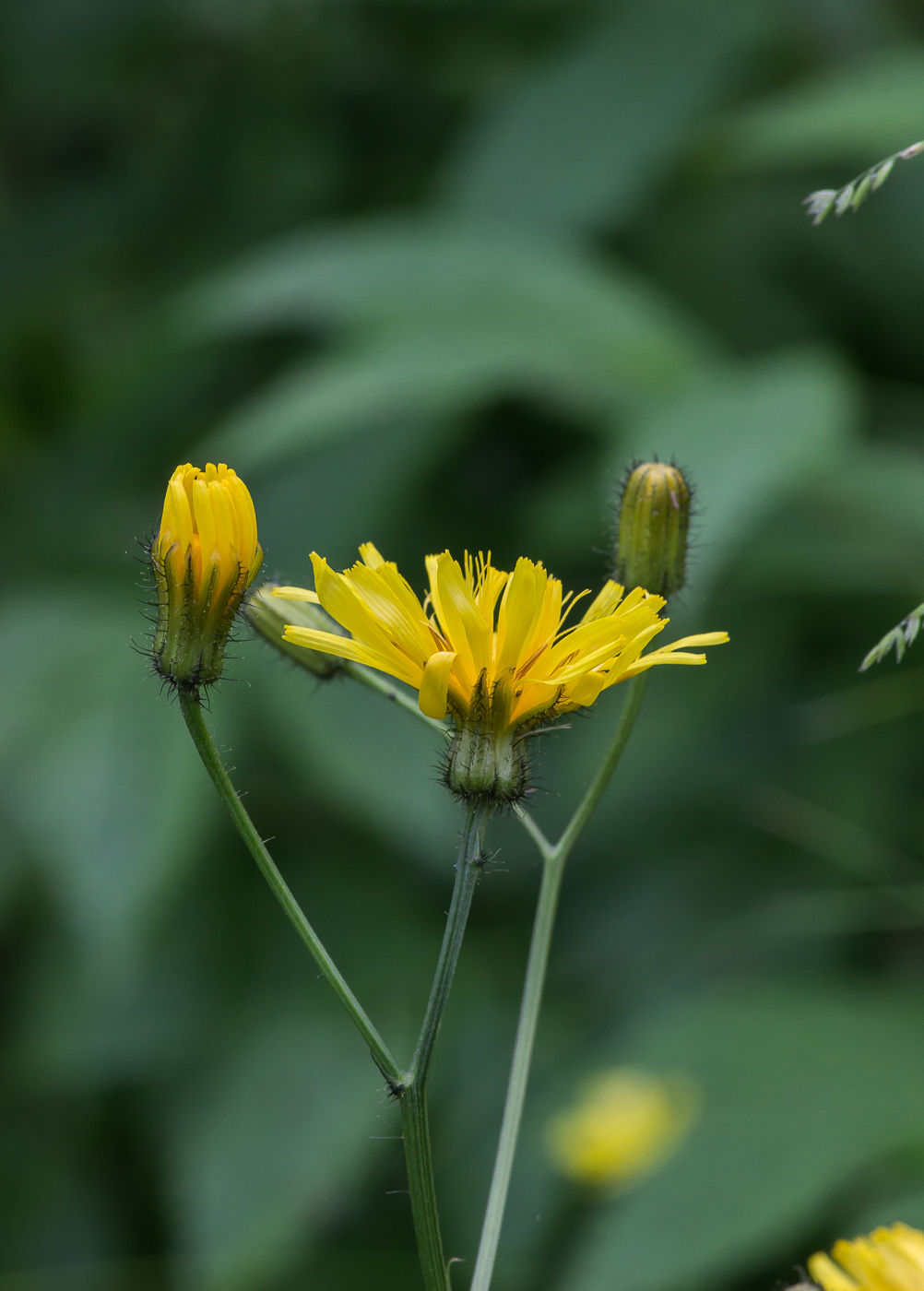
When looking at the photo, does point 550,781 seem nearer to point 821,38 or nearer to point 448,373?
point 448,373

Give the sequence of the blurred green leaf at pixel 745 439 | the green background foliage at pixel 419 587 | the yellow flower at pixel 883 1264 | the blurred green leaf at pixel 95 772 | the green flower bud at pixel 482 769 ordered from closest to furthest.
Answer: the yellow flower at pixel 883 1264, the green flower bud at pixel 482 769, the blurred green leaf at pixel 745 439, the blurred green leaf at pixel 95 772, the green background foliage at pixel 419 587

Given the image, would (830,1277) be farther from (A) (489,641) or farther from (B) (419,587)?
(B) (419,587)

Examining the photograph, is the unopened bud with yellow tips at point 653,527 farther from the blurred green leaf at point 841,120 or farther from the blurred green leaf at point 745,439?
the blurred green leaf at point 841,120

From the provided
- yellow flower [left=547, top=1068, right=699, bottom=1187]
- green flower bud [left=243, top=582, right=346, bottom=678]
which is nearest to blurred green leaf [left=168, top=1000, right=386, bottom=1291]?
yellow flower [left=547, top=1068, right=699, bottom=1187]

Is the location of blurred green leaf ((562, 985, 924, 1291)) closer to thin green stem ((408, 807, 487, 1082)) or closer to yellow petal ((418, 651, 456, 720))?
thin green stem ((408, 807, 487, 1082))

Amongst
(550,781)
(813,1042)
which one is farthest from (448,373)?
(813,1042)

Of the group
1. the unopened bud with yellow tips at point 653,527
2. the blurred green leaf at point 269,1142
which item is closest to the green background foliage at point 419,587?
the blurred green leaf at point 269,1142
